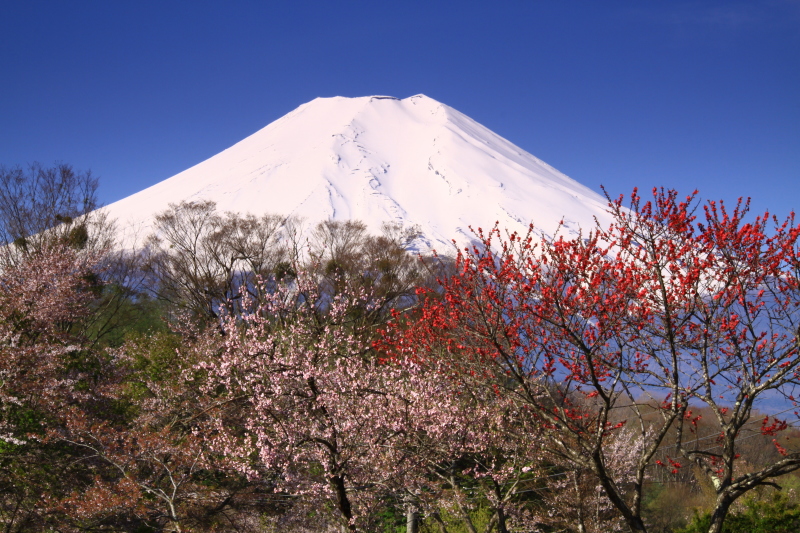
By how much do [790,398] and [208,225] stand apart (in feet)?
81.9

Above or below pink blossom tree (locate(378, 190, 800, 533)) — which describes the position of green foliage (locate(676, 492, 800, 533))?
below

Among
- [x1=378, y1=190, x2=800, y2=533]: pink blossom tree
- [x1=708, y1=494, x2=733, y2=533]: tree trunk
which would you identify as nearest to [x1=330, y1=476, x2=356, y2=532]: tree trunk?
[x1=378, y1=190, x2=800, y2=533]: pink blossom tree

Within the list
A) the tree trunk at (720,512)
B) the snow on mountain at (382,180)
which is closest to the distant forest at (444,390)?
the tree trunk at (720,512)

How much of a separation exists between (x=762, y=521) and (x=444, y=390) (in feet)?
18.4

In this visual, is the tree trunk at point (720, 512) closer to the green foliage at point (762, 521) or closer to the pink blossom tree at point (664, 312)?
the pink blossom tree at point (664, 312)

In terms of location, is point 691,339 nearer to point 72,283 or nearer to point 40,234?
point 72,283

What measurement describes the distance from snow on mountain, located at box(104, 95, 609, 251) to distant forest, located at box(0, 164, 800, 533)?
44.8m

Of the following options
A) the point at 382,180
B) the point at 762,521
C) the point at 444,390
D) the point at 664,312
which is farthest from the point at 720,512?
the point at 382,180

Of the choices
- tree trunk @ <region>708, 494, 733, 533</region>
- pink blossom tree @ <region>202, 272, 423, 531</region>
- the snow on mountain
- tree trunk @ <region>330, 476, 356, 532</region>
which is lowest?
tree trunk @ <region>708, 494, 733, 533</region>

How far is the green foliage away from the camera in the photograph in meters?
8.38

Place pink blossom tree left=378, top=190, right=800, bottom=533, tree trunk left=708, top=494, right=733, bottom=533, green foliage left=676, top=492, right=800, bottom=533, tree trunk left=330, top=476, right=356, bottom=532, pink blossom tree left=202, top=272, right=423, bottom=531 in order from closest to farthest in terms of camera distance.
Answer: pink blossom tree left=378, top=190, right=800, bottom=533, tree trunk left=708, top=494, right=733, bottom=533, pink blossom tree left=202, top=272, right=423, bottom=531, tree trunk left=330, top=476, right=356, bottom=532, green foliage left=676, top=492, right=800, bottom=533

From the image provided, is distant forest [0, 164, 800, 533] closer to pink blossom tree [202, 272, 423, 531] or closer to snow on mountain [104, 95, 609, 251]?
pink blossom tree [202, 272, 423, 531]

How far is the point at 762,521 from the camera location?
8.47 m

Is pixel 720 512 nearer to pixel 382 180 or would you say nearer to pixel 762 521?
pixel 762 521
